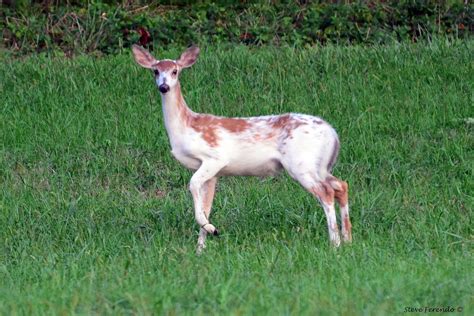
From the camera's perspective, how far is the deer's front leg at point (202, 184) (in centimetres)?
960

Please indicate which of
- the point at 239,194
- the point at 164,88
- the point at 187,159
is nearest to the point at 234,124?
the point at 187,159

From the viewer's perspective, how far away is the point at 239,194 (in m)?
11.5

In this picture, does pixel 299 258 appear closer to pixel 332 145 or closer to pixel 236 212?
pixel 332 145

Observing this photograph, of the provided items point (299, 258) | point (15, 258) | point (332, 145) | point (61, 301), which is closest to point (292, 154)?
point (332, 145)

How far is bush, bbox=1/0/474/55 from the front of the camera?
676 inches

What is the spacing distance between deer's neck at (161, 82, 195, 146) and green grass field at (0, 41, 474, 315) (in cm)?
85

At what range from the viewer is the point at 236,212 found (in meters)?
10.7

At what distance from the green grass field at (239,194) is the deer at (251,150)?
337mm

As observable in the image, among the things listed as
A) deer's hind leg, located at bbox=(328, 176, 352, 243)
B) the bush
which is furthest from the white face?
the bush

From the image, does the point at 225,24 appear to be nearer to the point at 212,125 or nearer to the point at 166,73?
the point at 166,73

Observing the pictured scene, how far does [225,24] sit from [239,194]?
22.0 ft

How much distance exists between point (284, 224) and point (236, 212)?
607 mm

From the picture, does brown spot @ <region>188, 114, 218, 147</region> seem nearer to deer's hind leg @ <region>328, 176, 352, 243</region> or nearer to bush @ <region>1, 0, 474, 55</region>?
deer's hind leg @ <region>328, 176, 352, 243</region>

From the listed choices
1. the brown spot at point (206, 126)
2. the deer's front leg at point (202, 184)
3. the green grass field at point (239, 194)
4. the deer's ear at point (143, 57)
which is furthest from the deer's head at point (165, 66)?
the green grass field at point (239, 194)
